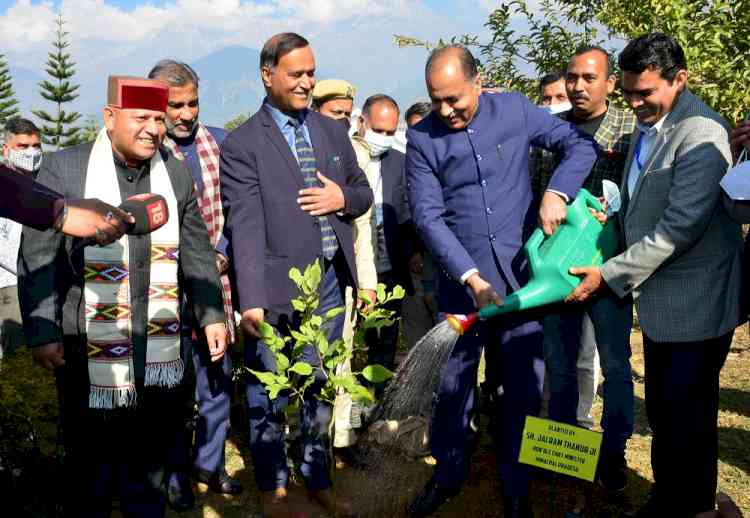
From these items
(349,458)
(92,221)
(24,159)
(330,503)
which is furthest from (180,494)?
(24,159)

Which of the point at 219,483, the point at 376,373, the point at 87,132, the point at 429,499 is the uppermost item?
the point at 87,132

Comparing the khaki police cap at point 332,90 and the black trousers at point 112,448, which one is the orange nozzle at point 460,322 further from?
the khaki police cap at point 332,90

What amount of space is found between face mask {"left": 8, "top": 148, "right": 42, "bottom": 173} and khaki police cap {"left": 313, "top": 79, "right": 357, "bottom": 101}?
3.37 metres

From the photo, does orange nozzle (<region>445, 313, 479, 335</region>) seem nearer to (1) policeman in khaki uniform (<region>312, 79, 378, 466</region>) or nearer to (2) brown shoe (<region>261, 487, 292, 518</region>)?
(1) policeman in khaki uniform (<region>312, 79, 378, 466</region>)

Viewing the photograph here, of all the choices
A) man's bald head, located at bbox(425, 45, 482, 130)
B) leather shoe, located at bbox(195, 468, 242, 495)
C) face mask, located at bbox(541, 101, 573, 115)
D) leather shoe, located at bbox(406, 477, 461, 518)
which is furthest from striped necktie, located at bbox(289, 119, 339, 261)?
face mask, located at bbox(541, 101, 573, 115)

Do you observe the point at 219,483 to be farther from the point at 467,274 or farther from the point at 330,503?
the point at 467,274

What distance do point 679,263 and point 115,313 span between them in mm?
2454

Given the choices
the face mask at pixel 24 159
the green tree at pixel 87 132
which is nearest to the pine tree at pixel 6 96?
the green tree at pixel 87 132

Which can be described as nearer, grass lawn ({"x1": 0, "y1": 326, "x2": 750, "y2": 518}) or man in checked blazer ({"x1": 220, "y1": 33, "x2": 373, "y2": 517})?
man in checked blazer ({"x1": 220, "y1": 33, "x2": 373, "y2": 517})

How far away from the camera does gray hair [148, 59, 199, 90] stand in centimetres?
381

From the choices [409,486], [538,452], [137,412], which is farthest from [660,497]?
[137,412]

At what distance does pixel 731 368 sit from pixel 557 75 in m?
3.43

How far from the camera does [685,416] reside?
10.2 ft

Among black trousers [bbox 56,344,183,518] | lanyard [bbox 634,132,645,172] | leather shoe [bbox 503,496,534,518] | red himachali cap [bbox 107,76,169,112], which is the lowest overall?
leather shoe [bbox 503,496,534,518]
